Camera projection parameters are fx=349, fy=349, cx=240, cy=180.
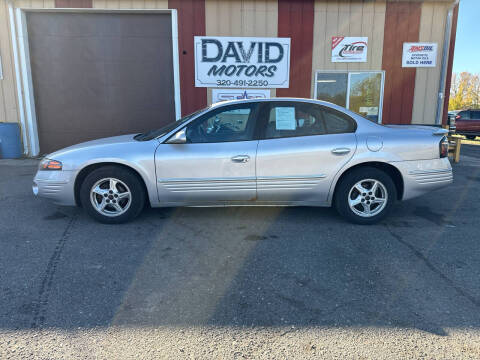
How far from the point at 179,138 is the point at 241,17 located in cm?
614

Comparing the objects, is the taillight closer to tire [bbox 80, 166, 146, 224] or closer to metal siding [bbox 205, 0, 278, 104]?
tire [bbox 80, 166, 146, 224]

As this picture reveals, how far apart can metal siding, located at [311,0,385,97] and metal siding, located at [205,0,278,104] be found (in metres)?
1.19

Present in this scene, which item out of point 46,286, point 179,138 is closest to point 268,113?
point 179,138

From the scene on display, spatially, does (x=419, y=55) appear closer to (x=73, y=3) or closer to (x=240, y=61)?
(x=240, y=61)

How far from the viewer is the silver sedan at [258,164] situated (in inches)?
161

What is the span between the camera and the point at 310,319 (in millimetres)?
2416

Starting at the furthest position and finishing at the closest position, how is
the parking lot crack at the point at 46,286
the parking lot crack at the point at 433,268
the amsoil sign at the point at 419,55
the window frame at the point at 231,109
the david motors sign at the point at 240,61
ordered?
the amsoil sign at the point at 419,55
the david motors sign at the point at 240,61
the window frame at the point at 231,109
the parking lot crack at the point at 433,268
the parking lot crack at the point at 46,286

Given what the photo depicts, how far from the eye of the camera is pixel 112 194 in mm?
4160

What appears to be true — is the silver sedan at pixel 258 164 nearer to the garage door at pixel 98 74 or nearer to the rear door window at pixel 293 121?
the rear door window at pixel 293 121

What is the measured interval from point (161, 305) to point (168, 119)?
7670mm

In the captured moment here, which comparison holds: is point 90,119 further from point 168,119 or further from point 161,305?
point 161,305

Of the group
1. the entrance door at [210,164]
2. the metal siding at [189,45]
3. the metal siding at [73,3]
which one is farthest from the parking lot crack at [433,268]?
the metal siding at [73,3]

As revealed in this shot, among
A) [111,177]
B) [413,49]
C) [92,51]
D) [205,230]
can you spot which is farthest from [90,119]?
[413,49]

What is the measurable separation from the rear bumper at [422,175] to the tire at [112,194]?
313 centimetres
